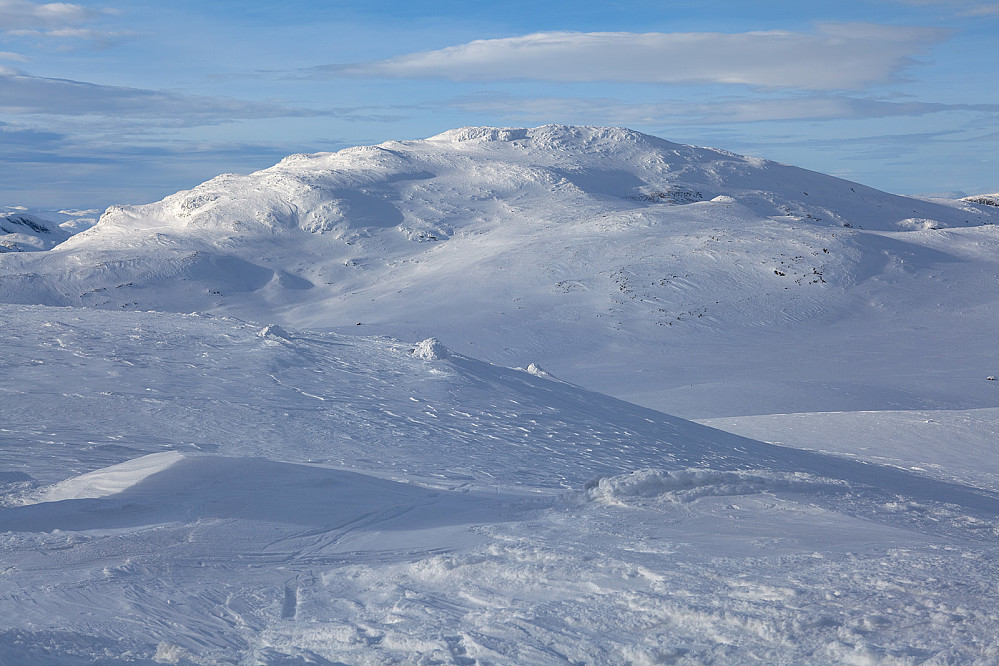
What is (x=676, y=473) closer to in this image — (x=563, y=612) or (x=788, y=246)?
(x=563, y=612)

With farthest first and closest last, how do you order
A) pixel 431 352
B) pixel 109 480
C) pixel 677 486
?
1. pixel 431 352
2. pixel 677 486
3. pixel 109 480

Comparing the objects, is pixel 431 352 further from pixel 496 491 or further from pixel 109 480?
pixel 109 480

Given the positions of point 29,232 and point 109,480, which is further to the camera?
point 29,232

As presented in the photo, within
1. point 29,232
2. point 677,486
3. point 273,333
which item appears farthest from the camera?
point 29,232

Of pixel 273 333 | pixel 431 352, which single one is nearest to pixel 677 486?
pixel 431 352

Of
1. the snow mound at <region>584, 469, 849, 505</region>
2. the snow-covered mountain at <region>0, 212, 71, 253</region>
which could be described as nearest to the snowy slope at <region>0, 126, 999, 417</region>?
the snow mound at <region>584, 469, 849, 505</region>

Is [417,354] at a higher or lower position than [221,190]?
lower

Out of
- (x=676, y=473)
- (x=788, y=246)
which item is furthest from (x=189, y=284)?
(x=676, y=473)
